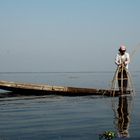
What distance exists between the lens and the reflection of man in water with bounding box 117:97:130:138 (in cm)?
1311

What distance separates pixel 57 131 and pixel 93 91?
1370 centimetres

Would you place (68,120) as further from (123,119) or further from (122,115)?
(122,115)

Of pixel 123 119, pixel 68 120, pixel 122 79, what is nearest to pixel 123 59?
pixel 122 79

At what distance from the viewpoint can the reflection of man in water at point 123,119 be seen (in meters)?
13.1

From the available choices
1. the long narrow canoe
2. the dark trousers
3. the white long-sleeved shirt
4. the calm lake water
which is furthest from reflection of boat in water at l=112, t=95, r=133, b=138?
the long narrow canoe

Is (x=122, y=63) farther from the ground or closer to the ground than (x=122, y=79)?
farther from the ground

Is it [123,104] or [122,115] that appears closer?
[122,115]

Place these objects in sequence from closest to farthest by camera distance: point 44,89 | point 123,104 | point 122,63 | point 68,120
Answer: point 68,120 → point 123,104 → point 122,63 → point 44,89

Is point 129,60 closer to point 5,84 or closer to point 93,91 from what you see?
point 93,91

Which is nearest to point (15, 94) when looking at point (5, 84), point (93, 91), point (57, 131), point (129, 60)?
point (5, 84)

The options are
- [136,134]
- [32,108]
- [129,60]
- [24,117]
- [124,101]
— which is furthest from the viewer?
[129,60]

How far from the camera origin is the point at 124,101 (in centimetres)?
2292

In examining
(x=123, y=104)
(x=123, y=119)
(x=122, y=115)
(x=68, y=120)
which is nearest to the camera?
(x=123, y=119)

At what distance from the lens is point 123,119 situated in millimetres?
15945
